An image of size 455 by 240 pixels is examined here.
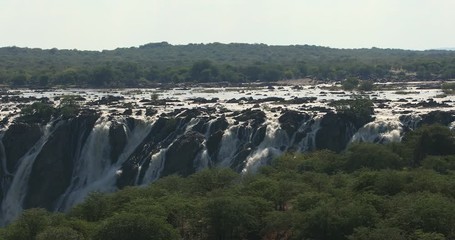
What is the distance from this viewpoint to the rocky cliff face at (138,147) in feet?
223

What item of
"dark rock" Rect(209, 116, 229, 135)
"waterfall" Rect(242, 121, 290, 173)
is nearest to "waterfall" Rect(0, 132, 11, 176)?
"dark rock" Rect(209, 116, 229, 135)

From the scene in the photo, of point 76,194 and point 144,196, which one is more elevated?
point 144,196

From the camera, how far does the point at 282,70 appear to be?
162m

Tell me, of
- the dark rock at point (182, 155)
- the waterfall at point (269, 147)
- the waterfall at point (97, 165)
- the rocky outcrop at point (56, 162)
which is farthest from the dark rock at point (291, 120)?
the rocky outcrop at point (56, 162)

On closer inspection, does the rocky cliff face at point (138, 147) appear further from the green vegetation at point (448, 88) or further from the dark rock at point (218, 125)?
the green vegetation at point (448, 88)

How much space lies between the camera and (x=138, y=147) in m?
73.1

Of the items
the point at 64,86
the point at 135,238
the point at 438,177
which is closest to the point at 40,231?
the point at 135,238

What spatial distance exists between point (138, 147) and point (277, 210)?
33.2 meters

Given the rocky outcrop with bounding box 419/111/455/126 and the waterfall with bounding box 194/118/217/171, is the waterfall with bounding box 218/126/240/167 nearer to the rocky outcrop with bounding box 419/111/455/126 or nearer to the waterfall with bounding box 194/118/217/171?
the waterfall with bounding box 194/118/217/171

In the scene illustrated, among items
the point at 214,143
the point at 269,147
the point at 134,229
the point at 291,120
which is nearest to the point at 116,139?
the point at 214,143

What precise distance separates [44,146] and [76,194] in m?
7.43

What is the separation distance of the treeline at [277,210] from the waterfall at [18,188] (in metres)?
23.9

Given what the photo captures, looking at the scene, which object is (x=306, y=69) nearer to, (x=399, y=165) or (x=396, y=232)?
(x=399, y=165)

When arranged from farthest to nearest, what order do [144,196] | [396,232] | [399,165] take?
[399,165], [144,196], [396,232]
